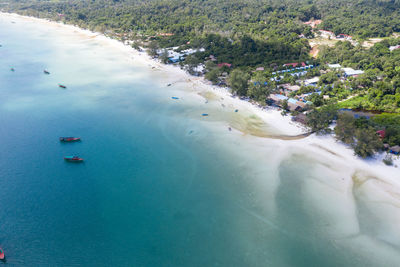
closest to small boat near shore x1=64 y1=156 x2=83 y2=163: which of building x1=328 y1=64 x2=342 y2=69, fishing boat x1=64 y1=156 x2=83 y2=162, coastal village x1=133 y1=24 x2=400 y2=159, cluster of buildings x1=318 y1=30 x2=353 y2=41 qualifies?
fishing boat x1=64 y1=156 x2=83 y2=162

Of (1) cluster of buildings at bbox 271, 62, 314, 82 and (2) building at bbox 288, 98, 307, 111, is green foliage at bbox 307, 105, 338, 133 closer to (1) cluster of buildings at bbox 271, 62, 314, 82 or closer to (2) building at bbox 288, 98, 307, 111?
(2) building at bbox 288, 98, 307, 111

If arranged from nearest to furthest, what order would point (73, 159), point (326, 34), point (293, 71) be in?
point (73, 159), point (293, 71), point (326, 34)

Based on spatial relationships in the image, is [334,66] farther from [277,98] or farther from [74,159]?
[74,159]

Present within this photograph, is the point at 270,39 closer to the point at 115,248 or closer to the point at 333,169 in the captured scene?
the point at 333,169

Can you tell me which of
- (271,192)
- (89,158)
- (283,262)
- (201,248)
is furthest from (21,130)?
(283,262)

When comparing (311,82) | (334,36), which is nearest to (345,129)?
(311,82)

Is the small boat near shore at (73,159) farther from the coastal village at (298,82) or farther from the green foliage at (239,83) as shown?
the coastal village at (298,82)
